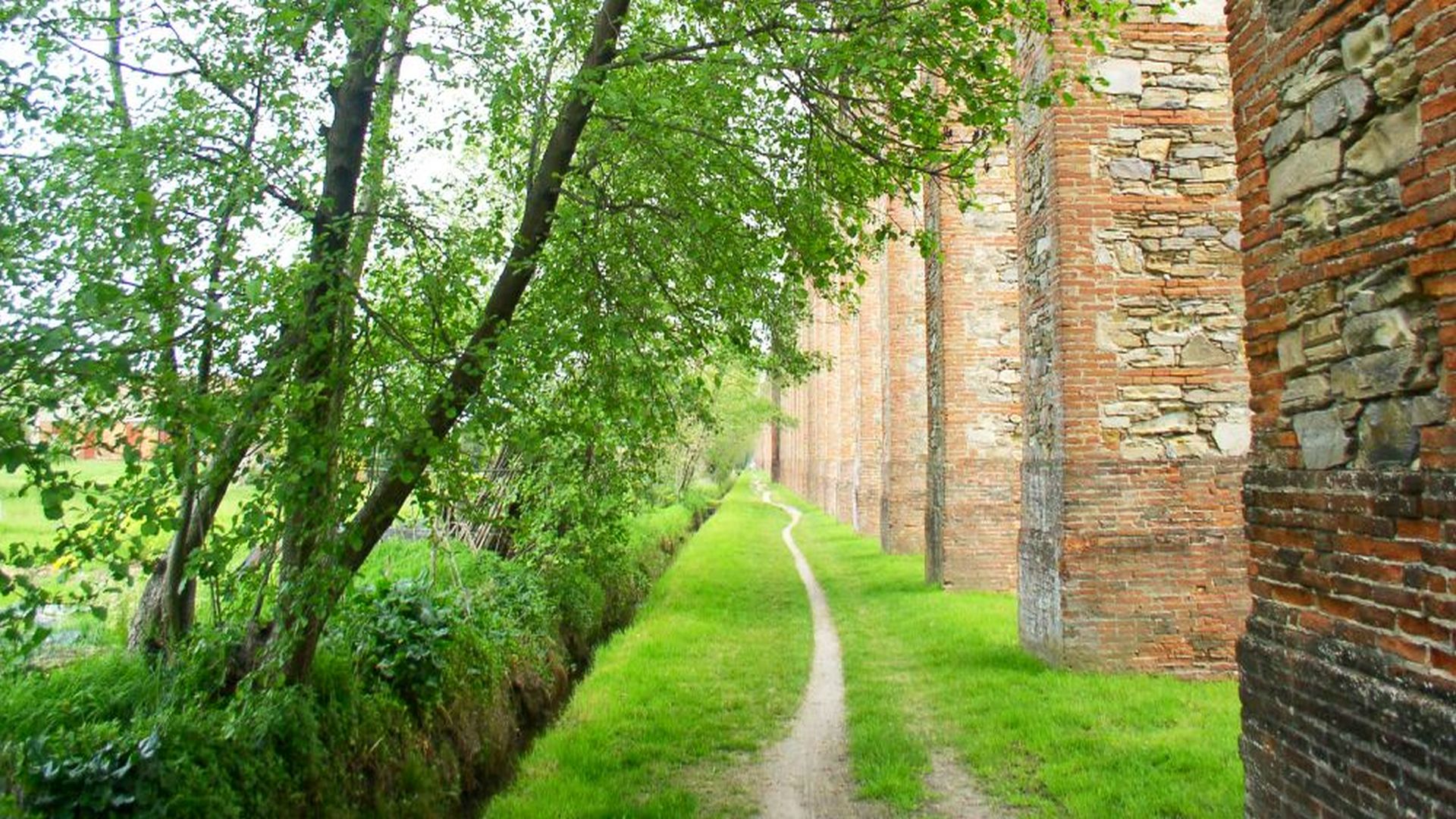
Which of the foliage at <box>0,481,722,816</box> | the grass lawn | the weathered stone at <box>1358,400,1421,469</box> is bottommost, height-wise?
the foliage at <box>0,481,722,816</box>

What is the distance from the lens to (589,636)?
11.3m

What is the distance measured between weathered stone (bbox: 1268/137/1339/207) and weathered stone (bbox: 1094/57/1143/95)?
15.9 ft

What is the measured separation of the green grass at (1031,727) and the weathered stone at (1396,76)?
3.50 m

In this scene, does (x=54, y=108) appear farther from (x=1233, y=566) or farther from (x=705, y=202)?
(x=1233, y=566)

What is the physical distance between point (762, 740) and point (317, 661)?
3.16 m

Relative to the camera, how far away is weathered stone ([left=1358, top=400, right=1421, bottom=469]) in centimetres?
323

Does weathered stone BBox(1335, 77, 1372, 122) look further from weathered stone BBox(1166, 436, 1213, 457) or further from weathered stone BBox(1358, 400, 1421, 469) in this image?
weathered stone BBox(1166, 436, 1213, 457)

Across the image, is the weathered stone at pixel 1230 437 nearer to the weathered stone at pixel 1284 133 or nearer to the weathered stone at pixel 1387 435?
the weathered stone at pixel 1284 133

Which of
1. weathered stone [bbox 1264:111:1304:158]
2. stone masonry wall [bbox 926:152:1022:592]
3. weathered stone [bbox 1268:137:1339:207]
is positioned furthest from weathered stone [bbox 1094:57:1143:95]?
stone masonry wall [bbox 926:152:1022:592]

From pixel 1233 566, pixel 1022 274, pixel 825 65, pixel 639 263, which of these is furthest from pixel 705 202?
pixel 1233 566

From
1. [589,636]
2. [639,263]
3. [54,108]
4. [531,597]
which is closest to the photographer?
[54,108]

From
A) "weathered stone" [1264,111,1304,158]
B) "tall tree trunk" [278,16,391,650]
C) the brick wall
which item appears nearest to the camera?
"weathered stone" [1264,111,1304,158]

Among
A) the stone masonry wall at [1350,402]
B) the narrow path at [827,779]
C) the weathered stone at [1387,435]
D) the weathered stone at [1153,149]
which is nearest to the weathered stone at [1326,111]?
the stone masonry wall at [1350,402]

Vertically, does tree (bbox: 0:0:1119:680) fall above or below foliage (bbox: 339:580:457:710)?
above
